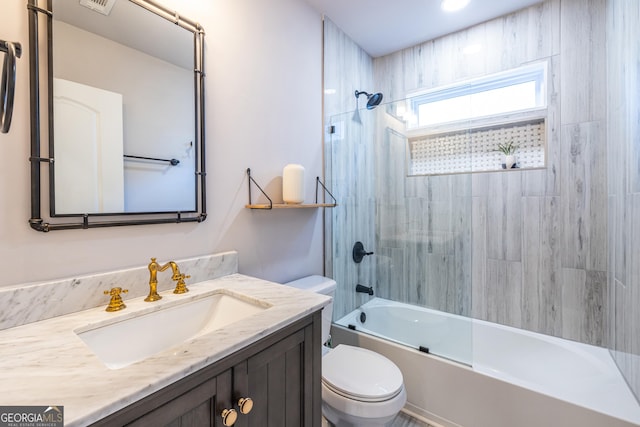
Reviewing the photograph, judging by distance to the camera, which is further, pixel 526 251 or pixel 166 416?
pixel 526 251

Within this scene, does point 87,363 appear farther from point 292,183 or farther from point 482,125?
point 482,125

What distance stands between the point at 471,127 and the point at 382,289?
1516 millimetres

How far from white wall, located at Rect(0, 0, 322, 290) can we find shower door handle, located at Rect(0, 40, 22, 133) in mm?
266

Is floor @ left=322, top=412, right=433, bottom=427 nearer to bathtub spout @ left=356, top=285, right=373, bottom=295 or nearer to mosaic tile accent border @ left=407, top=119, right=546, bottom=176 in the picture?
bathtub spout @ left=356, top=285, right=373, bottom=295

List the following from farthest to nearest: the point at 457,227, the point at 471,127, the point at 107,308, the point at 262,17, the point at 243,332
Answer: the point at 471,127 → the point at 457,227 → the point at 262,17 → the point at 107,308 → the point at 243,332

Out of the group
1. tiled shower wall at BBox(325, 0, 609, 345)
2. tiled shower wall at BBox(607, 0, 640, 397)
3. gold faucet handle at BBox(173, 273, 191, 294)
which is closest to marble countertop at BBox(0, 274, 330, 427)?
gold faucet handle at BBox(173, 273, 191, 294)

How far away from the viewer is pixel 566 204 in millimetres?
1880

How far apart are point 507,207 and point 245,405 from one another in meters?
2.16

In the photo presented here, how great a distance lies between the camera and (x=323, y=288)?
1671mm

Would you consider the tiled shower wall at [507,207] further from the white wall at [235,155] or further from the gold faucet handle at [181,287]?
the gold faucet handle at [181,287]

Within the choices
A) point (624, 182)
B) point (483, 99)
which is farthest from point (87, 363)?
point (483, 99)

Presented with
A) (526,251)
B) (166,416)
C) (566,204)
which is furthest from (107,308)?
(566,204)

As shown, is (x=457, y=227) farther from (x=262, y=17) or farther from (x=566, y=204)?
(x=262, y=17)

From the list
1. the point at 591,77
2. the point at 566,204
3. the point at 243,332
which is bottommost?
the point at 243,332
